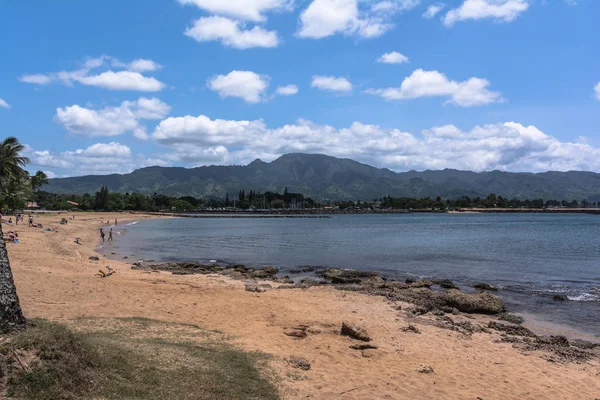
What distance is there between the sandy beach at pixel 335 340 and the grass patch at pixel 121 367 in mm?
1049

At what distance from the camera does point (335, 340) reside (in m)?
12.7

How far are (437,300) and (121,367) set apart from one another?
15.9 metres

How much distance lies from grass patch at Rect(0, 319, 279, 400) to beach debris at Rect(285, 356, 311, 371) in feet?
2.25

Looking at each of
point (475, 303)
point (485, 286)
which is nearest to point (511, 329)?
point (475, 303)

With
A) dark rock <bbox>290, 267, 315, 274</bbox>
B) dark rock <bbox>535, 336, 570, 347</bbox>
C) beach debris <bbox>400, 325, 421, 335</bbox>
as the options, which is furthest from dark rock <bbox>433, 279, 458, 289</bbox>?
beach debris <bbox>400, 325, 421, 335</bbox>

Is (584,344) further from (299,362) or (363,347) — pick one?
(299,362)

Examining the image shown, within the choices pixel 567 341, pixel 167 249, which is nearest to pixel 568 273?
pixel 567 341

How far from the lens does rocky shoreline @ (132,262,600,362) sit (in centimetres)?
1405

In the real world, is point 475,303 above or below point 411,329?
above

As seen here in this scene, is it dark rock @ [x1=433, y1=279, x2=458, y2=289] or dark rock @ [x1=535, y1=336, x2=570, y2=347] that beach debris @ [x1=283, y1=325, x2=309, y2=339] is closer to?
dark rock @ [x1=535, y1=336, x2=570, y2=347]

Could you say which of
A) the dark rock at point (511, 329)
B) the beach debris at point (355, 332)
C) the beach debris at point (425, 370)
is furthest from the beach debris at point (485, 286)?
the beach debris at point (425, 370)

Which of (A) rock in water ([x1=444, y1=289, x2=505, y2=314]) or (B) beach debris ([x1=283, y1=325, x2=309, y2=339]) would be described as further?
(A) rock in water ([x1=444, y1=289, x2=505, y2=314])

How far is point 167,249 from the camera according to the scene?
47969 millimetres

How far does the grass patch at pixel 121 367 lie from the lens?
20.0 ft
